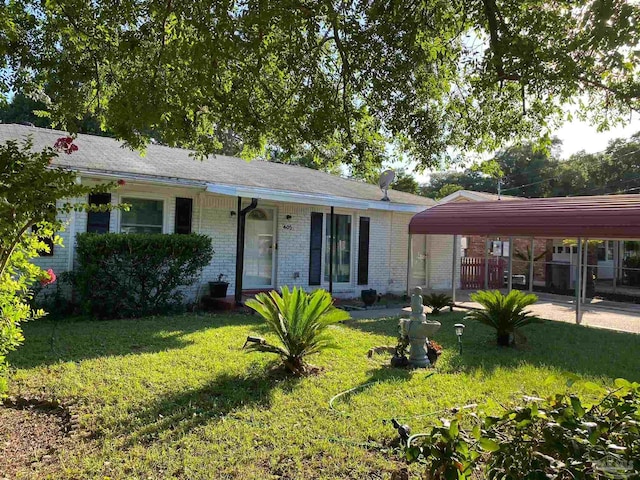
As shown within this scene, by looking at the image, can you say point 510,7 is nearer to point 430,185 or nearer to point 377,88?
point 377,88

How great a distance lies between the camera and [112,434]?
3973mm

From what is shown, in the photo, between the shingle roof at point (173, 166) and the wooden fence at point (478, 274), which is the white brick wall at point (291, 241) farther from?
the wooden fence at point (478, 274)

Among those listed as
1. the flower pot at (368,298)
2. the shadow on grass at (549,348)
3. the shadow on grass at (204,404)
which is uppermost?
the flower pot at (368,298)

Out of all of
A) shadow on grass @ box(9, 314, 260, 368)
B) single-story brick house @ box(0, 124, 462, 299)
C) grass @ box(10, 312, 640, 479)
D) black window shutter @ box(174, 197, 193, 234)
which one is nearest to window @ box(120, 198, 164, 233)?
single-story brick house @ box(0, 124, 462, 299)

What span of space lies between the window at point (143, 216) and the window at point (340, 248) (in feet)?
16.4

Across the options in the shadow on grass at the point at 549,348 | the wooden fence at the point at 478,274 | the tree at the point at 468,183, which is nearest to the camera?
the shadow on grass at the point at 549,348

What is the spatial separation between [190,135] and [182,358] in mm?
3043

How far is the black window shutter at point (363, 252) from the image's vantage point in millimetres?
14688

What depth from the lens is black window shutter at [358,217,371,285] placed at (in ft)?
48.2

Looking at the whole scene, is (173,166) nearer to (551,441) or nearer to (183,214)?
(183,214)

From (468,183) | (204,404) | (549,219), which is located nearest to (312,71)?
(204,404)

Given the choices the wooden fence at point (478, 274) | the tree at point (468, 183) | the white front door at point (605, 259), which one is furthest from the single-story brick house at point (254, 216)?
the tree at point (468, 183)

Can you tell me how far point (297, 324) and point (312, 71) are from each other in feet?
10.0

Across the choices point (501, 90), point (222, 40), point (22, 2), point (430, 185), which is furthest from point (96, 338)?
point (430, 185)
